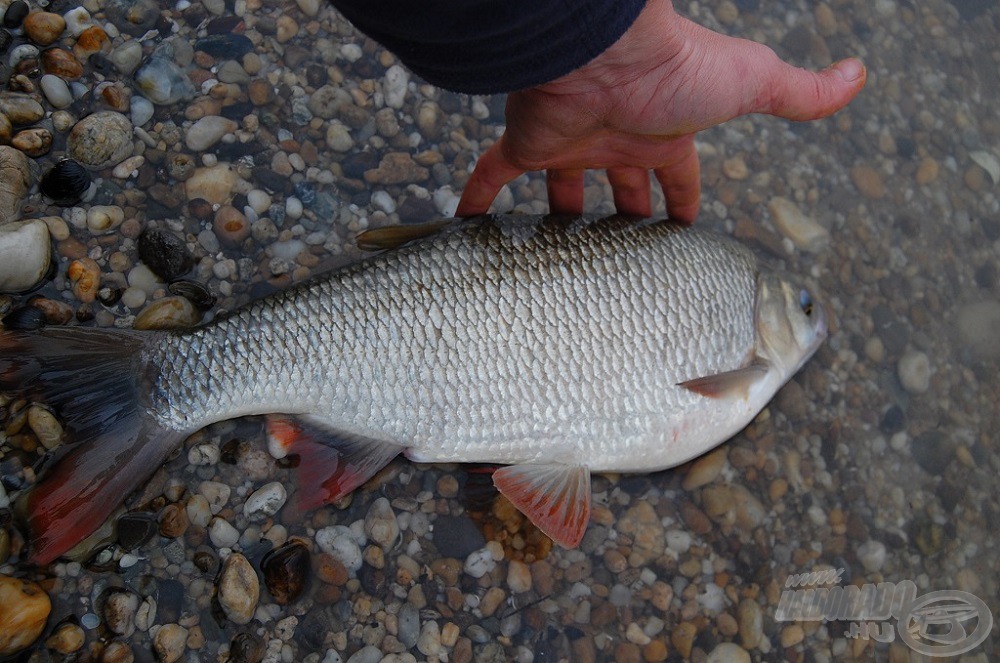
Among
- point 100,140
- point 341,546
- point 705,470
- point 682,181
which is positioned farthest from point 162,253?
point 705,470

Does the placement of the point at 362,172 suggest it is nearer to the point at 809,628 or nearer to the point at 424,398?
the point at 424,398

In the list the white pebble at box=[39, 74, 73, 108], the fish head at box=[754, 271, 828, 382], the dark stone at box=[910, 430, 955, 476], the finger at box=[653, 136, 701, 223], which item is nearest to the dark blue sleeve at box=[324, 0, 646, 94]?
the finger at box=[653, 136, 701, 223]

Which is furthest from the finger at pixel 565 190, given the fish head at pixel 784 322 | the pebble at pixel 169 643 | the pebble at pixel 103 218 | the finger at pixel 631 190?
the pebble at pixel 169 643

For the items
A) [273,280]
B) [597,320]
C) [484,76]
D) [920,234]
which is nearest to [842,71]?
[597,320]

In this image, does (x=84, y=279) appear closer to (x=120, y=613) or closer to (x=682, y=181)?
(x=120, y=613)

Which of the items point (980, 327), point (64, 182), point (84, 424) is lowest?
point (980, 327)

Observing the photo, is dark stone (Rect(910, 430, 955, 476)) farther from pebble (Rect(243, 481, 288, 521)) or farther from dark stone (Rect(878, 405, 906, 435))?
pebble (Rect(243, 481, 288, 521))
